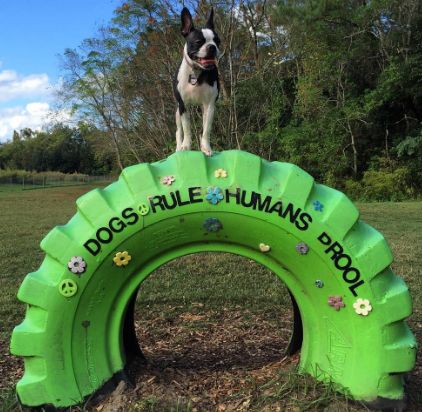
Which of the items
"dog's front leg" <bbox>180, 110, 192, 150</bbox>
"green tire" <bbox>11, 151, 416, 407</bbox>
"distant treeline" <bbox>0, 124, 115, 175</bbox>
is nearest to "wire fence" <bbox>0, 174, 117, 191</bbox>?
"distant treeline" <bbox>0, 124, 115, 175</bbox>

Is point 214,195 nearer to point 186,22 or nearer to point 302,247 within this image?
point 302,247

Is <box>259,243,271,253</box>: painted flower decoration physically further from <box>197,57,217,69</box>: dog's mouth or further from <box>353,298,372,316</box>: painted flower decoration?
<box>197,57,217,69</box>: dog's mouth

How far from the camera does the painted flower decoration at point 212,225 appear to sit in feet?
7.84

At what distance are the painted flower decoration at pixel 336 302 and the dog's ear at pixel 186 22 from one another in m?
1.64

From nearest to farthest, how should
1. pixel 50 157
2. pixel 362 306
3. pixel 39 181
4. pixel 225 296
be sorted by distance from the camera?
1. pixel 362 306
2. pixel 225 296
3. pixel 39 181
4. pixel 50 157

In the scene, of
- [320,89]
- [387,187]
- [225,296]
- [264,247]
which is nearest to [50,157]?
[320,89]

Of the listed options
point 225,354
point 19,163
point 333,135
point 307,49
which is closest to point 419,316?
point 225,354

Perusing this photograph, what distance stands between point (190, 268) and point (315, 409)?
401cm

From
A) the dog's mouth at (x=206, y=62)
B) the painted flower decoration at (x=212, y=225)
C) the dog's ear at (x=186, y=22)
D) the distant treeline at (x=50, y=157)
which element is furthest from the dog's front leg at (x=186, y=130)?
the distant treeline at (x=50, y=157)

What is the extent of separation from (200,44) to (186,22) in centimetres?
16

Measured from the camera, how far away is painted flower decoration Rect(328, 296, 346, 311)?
94.4 inches

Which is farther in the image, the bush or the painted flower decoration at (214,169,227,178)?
the bush

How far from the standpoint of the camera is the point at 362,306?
2352 millimetres

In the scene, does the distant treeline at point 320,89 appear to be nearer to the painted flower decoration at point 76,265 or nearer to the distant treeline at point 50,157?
the painted flower decoration at point 76,265
